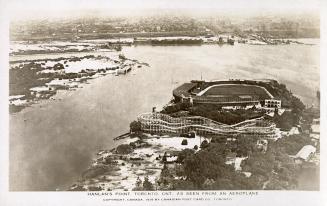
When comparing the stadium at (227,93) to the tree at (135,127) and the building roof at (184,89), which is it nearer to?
the building roof at (184,89)

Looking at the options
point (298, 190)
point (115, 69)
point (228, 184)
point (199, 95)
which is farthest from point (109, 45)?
point (298, 190)

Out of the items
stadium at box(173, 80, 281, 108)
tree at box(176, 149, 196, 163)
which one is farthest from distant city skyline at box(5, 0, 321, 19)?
tree at box(176, 149, 196, 163)

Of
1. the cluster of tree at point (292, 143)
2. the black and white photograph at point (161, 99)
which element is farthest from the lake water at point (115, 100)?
the cluster of tree at point (292, 143)

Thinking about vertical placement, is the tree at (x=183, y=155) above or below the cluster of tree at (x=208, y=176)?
above

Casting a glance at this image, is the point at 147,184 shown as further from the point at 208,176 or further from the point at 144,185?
the point at 208,176

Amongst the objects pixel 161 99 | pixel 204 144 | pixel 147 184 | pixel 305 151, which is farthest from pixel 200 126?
pixel 305 151

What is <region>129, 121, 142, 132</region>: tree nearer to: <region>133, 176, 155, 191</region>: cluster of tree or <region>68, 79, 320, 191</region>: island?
<region>68, 79, 320, 191</region>: island

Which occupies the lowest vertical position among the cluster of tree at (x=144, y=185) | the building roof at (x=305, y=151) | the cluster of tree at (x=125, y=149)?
the cluster of tree at (x=144, y=185)
